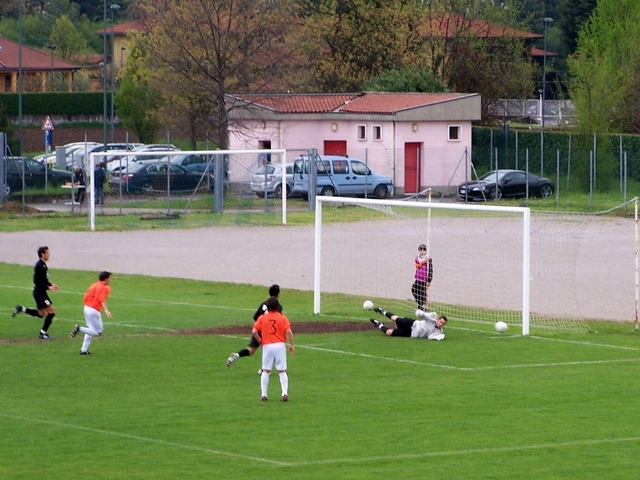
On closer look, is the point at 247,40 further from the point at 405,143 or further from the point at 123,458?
the point at 123,458

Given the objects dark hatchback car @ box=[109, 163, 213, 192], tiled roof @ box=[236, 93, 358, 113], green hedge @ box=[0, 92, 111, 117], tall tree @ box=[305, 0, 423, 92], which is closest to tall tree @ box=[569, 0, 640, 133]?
tall tree @ box=[305, 0, 423, 92]

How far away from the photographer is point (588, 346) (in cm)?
2031

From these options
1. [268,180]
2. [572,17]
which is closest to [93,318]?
[268,180]

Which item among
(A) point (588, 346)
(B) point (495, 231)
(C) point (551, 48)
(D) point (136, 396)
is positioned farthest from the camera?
(C) point (551, 48)

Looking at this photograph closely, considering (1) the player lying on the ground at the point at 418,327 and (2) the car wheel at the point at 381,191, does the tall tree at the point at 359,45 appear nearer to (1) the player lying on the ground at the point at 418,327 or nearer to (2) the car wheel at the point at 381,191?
(2) the car wheel at the point at 381,191

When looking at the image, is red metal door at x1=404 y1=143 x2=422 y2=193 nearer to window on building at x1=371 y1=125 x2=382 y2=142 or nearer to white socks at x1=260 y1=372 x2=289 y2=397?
window on building at x1=371 y1=125 x2=382 y2=142

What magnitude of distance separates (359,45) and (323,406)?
5920 centimetres

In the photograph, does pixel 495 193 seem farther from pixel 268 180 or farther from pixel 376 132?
pixel 268 180

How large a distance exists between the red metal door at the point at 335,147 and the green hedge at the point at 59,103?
106 ft

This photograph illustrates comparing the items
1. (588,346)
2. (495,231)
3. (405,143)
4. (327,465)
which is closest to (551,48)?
(405,143)

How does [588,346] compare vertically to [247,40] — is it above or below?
below

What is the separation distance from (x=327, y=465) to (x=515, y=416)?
3.48 m

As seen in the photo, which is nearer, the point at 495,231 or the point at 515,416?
the point at 515,416

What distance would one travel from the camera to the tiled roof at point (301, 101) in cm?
5966
